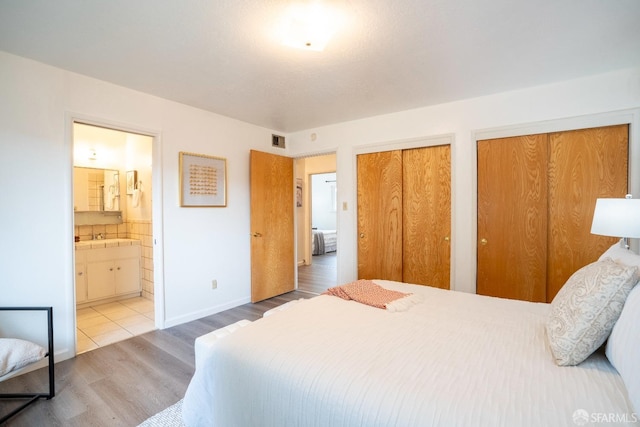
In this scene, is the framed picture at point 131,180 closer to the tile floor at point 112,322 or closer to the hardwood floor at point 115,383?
the tile floor at point 112,322

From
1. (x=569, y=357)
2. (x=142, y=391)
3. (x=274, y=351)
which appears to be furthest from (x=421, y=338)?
(x=142, y=391)

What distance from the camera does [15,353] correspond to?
5.69 feet

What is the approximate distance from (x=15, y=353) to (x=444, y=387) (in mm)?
2381

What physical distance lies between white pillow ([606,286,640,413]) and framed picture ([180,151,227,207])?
3400mm

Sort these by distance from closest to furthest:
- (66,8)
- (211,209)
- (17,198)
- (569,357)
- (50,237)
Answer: (569,357), (66,8), (17,198), (50,237), (211,209)

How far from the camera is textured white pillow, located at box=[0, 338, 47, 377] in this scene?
168 cm

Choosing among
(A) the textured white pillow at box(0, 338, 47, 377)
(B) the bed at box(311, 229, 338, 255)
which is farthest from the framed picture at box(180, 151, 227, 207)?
(B) the bed at box(311, 229, 338, 255)

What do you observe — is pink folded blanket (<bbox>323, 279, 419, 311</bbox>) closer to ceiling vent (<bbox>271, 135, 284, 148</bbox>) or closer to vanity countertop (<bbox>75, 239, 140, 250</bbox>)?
ceiling vent (<bbox>271, 135, 284, 148</bbox>)

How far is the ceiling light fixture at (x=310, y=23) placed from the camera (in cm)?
A: 164

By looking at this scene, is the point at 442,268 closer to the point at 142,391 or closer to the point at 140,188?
the point at 142,391

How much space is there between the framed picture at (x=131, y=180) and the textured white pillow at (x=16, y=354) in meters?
2.73

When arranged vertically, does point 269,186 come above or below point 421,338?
above

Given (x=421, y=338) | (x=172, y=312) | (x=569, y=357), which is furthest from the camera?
(x=172, y=312)

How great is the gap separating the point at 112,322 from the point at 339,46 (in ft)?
11.8
